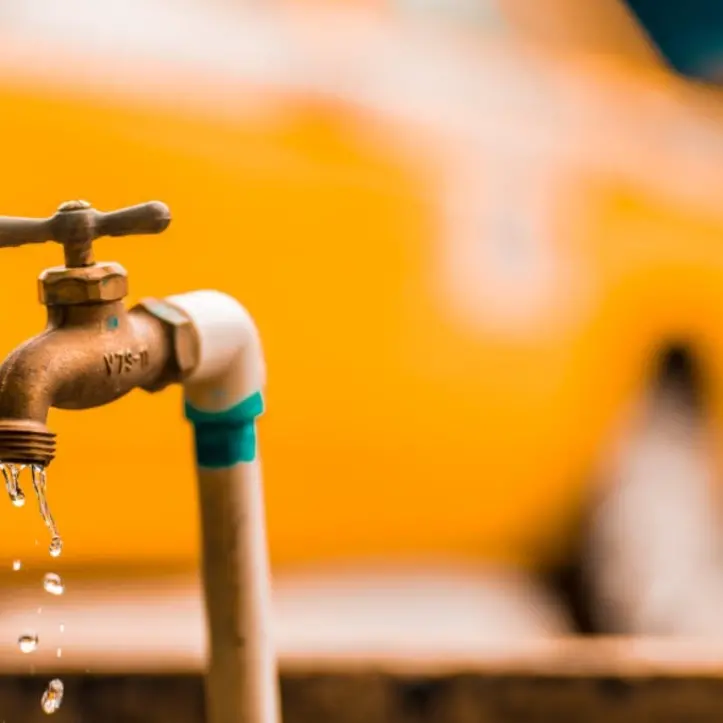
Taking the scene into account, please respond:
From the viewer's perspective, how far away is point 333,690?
2.66 ft

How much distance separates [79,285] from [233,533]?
0.55 ft

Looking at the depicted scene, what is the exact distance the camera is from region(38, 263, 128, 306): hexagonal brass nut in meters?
0.49

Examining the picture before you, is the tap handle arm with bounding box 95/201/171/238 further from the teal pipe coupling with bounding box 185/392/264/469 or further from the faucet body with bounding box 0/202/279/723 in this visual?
the teal pipe coupling with bounding box 185/392/264/469

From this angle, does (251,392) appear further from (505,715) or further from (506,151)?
(506,151)

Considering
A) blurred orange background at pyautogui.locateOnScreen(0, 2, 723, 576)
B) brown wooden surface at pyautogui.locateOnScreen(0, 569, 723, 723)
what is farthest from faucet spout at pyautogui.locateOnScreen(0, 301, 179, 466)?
blurred orange background at pyautogui.locateOnScreen(0, 2, 723, 576)

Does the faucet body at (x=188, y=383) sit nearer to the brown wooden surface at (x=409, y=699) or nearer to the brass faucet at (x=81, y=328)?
the brass faucet at (x=81, y=328)

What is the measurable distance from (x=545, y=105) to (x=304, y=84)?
0.94 ft

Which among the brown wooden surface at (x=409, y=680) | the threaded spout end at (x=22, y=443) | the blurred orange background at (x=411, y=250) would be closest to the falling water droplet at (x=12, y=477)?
the threaded spout end at (x=22, y=443)

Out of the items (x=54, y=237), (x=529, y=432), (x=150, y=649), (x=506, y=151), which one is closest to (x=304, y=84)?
(x=506, y=151)

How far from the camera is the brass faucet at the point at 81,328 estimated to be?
45 centimetres

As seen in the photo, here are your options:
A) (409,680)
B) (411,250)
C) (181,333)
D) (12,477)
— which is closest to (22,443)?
(12,477)

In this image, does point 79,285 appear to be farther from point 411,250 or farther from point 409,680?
point 411,250

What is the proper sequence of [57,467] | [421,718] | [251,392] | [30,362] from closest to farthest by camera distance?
1. [30,362]
2. [251,392]
3. [421,718]
4. [57,467]

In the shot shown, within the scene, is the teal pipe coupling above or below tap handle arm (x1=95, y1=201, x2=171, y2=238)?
below
